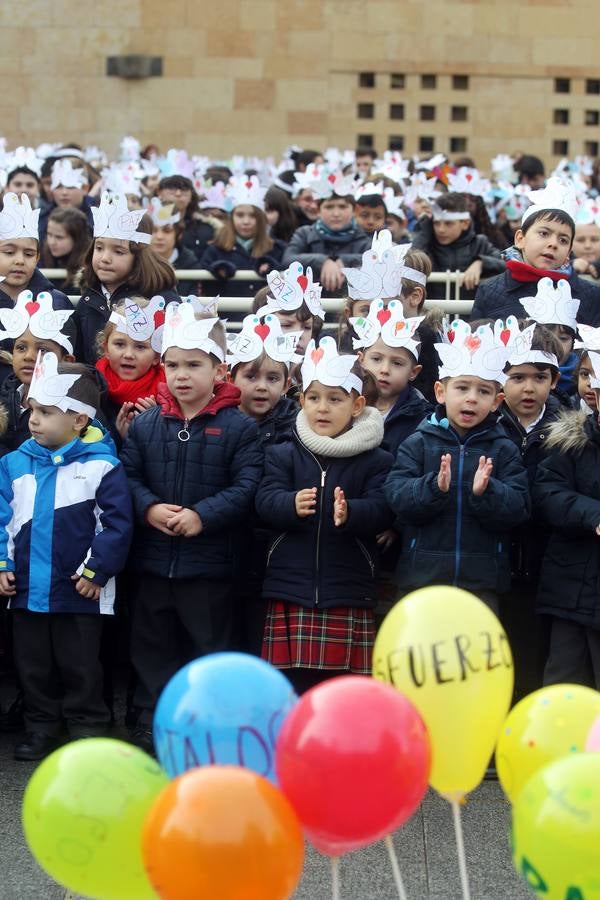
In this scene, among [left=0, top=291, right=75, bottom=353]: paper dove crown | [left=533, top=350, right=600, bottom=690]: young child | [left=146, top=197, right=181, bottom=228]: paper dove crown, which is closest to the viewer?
[left=533, top=350, right=600, bottom=690]: young child

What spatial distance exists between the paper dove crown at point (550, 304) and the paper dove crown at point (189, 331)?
1601mm

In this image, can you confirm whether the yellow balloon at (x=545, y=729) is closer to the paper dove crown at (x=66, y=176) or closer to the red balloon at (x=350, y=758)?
the red balloon at (x=350, y=758)

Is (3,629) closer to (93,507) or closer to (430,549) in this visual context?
(93,507)

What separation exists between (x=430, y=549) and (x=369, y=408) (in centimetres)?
67

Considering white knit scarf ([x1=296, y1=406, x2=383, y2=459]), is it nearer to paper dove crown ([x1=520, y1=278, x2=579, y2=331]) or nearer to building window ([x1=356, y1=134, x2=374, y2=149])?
paper dove crown ([x1=520, y1=278, x2=579, y2=331])

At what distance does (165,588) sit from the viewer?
19.9ft

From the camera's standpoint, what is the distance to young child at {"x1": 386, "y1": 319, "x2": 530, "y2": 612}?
18.7 feet

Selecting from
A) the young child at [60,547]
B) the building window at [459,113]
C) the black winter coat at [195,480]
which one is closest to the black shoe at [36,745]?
the young child at [60,547]

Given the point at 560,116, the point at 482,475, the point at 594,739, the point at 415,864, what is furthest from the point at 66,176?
the point at 560,116

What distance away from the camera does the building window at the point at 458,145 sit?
24.0 meters

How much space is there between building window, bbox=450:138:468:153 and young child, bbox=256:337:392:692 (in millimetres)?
18750

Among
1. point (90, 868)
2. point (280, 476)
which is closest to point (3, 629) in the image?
point (280, 476)

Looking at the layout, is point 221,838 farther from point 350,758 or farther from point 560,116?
point 560,116

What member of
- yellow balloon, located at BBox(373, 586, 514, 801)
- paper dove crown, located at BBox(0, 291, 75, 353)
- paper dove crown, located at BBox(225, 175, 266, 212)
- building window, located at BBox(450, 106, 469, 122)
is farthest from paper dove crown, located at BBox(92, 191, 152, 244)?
building window, located at BBox(450, 106, 469, 122)
